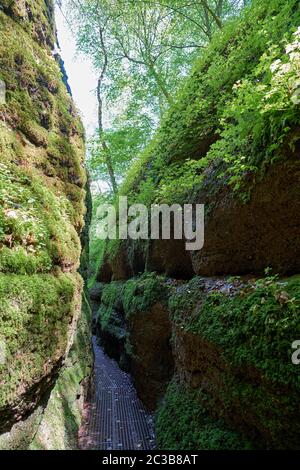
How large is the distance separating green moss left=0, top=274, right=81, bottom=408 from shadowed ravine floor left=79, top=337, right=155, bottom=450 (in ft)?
11.0

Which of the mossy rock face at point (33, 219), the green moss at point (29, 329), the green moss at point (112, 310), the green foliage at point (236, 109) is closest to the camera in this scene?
the green moss at point (29, 329)

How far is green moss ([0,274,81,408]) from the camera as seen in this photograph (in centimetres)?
285

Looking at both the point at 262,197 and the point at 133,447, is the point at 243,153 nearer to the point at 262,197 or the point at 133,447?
the point at 262,197

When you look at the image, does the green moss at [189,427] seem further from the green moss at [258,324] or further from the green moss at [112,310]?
the green moss at [112,310]

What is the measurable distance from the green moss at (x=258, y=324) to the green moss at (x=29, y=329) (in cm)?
241

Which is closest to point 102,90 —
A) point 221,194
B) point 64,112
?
point 64,112

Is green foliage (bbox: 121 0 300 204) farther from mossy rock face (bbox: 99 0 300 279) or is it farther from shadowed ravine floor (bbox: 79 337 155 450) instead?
shadowed ravine floor (bbox: 79 337 155 450)

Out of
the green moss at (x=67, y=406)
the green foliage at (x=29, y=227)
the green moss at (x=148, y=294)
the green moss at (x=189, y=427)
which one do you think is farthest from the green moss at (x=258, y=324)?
the green moss at (x=67, y=406)

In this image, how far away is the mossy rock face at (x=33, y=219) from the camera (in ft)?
10.2

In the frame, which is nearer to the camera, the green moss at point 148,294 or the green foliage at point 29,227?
the green foliage at point 29,227

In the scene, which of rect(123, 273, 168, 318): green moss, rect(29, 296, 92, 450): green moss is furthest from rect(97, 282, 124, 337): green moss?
rect(29, 296, 92, 450): green moss

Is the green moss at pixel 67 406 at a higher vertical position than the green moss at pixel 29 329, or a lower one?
lower

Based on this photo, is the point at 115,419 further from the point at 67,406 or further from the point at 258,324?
the point at 258,324

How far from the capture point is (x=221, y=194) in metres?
5.91
